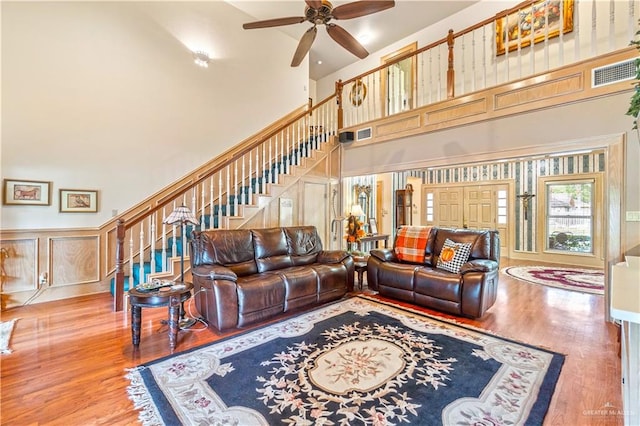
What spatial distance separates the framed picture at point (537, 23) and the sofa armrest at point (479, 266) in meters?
3.17

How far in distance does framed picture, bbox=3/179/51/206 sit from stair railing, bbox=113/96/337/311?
909 mm

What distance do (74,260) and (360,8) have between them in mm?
4955

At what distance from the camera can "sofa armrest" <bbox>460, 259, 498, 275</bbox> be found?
128 inches

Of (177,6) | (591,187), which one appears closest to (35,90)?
(177,6)

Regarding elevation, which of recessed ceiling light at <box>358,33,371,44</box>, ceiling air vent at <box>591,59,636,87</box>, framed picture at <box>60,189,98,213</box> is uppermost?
recessed ceiling light at <box>358,33,371,44</box>

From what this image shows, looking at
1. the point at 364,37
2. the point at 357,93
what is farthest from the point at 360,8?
the point at 364,37

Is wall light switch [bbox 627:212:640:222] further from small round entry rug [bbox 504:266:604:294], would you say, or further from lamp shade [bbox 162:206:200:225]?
lamp shade [bbox 162:206:200:225]

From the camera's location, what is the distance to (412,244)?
4273mm

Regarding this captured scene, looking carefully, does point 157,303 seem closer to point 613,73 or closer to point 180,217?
point 180,217

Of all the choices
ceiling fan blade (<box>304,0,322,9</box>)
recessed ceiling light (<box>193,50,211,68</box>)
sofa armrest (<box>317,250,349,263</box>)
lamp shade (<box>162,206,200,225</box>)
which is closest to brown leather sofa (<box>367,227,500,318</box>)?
sofa armrest (<box>317,250,349,263</box>)

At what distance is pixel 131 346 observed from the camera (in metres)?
2.60

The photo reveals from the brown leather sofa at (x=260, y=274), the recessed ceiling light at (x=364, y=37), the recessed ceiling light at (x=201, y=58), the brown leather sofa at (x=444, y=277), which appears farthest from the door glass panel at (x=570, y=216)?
the recessed ceiling light at (x=201, y=58)

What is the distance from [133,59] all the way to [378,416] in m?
5.63

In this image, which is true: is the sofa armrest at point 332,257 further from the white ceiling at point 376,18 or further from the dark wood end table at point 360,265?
the white ceiling at point 376,18
